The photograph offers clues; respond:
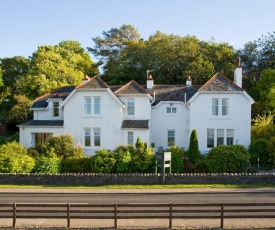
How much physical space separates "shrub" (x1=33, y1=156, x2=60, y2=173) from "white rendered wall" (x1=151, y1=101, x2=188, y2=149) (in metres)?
12.2

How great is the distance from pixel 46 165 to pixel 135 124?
10.3 meters

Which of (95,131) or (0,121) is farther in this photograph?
(0,121)

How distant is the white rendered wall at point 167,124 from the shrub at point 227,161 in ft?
26.3

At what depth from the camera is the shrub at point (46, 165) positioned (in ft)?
90.7

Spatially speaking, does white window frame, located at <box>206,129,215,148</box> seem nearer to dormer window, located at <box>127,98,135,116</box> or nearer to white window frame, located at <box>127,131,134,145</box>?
white window frame, located at <box>127,131,134,145</box>

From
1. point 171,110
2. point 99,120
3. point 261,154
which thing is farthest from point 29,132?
point 261,154

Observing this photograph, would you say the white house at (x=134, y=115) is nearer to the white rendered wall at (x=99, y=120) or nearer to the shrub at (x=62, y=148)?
the white rendered wall at (x=99, y=120)

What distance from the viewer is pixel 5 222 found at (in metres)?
16.4

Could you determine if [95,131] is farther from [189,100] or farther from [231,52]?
[231,52]

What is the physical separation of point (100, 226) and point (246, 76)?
2034 inches

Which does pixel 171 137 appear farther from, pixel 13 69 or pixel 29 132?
pixel 13 69

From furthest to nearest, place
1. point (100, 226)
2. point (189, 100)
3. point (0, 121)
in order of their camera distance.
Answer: point (0, 121), point (189, 100), point (100, 226)

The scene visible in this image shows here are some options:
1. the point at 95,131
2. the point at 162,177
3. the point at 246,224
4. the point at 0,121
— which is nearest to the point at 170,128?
the point at 95,131

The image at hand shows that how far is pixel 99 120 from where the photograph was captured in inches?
1357
